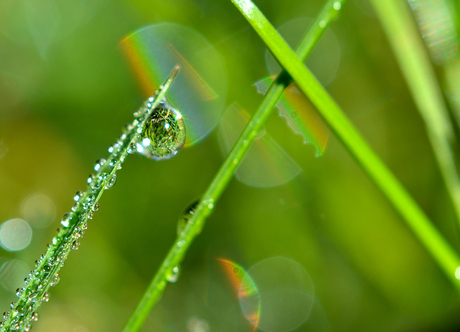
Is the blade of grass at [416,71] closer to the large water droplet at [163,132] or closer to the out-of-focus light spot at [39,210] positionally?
the large water droplet at [163,132]

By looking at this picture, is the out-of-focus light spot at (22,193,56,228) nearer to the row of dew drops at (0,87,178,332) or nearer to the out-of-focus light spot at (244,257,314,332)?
the out-of-focus light spot at (244,257,314,332)

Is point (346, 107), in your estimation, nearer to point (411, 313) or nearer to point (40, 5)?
point (411, 313)

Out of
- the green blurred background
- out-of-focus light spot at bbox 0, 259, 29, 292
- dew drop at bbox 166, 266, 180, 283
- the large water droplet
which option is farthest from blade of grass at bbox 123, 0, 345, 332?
out-of-focus light spot at bbox 0, 259, 29, 292

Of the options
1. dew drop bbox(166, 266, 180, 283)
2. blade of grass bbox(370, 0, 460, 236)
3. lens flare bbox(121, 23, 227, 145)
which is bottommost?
dew drop bbox(166, 266, 180, 283)

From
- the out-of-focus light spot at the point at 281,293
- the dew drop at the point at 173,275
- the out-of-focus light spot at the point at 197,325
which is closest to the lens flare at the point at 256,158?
the out-of-focus light spot at the point at 281,293

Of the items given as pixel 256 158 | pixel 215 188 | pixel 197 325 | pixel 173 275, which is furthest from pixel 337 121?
pixel 197 325

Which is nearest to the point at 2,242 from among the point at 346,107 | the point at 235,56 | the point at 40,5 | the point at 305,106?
the point at 40,5
